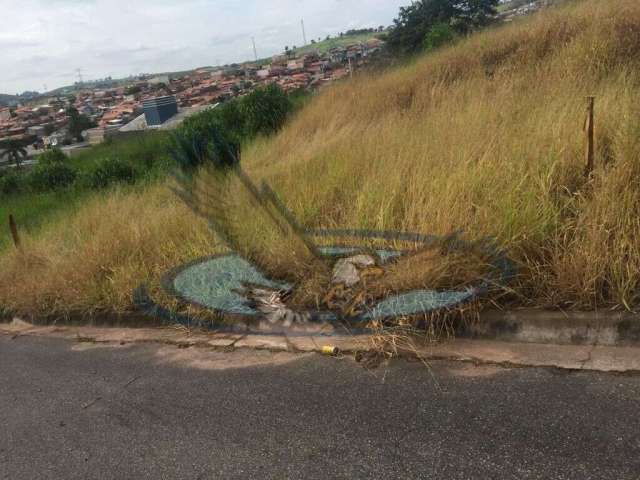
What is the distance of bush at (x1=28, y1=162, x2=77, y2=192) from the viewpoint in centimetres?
1403

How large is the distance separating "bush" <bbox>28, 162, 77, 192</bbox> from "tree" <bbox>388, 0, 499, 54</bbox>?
12197 mm

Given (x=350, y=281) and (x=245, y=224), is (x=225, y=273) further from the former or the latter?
(x=350, y=281)

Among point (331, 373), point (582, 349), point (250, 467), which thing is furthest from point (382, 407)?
point (582, 349)

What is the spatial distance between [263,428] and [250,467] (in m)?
0.27

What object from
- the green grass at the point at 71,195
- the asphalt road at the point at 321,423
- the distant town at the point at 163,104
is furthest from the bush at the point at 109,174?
the asphalt road at the point at 321,423

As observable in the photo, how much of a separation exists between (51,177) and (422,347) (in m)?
14.0

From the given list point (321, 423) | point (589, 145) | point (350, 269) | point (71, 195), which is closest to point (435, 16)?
point (71, 195)

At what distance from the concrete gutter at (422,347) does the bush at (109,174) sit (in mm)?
7207

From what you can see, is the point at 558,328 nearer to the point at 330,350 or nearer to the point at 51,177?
the point at 330,350

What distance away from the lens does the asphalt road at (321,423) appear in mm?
2182

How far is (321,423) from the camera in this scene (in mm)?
2600

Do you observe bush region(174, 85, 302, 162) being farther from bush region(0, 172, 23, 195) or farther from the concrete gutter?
bush region(0, 172, 23, 195)

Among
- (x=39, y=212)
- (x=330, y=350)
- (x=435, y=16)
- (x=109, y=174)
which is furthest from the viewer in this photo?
(x=435, y=16)

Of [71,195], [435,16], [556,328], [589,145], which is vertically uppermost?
[435,16]
